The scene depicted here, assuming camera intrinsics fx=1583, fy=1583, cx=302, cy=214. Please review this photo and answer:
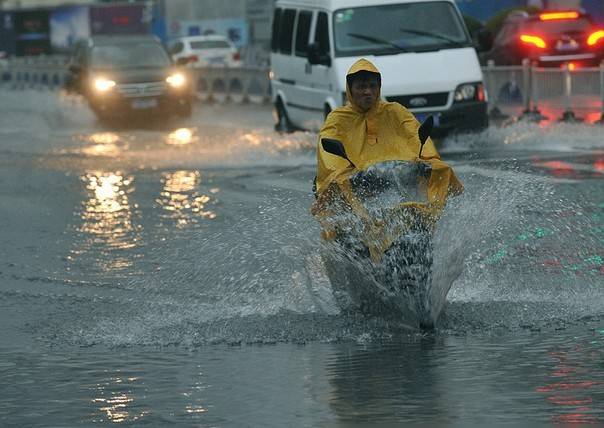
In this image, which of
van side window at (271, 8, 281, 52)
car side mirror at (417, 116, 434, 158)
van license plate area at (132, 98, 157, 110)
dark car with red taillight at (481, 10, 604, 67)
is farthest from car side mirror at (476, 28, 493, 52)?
car side mirror at (417, 116, 434, 158)

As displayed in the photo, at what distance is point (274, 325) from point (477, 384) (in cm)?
214

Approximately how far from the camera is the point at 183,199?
1631cm

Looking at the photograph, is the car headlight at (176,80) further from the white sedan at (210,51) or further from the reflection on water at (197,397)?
the reflection on water at (197,397)

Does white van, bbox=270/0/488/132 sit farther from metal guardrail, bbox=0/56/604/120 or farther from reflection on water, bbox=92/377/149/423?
reflection on water, bbox=92/377/149/423

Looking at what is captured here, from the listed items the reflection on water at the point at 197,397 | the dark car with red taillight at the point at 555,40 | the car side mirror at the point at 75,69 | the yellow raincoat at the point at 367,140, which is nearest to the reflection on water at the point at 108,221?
the yellow raincoat at the point at 367,140

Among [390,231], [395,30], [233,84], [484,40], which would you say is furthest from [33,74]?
[390,231]

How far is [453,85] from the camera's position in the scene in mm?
20047

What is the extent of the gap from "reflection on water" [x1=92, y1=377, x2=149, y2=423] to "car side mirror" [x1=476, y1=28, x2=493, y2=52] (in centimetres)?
1415

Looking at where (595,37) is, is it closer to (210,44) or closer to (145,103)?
(145,103)

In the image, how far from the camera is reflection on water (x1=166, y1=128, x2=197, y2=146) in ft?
82.1

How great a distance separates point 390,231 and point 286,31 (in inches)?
586

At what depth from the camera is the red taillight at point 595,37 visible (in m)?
28.5

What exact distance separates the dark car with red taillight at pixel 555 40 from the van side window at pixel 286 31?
5.66 m

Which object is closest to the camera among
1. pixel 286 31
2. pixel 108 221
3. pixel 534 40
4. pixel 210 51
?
pixel 108 221
